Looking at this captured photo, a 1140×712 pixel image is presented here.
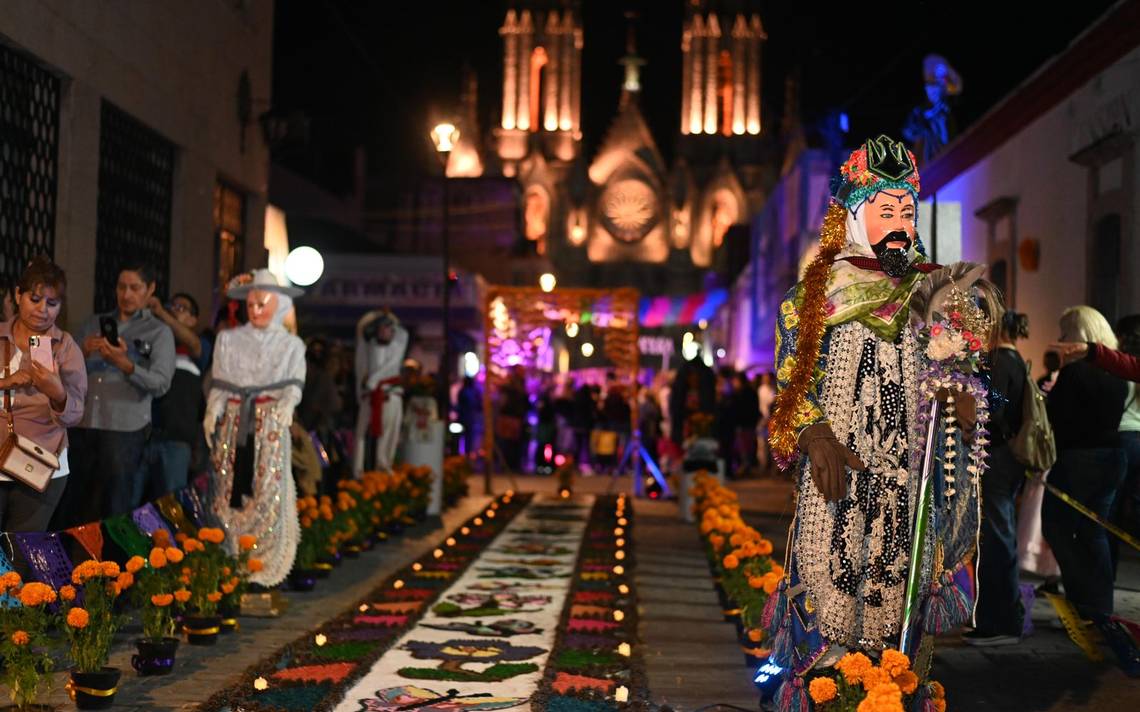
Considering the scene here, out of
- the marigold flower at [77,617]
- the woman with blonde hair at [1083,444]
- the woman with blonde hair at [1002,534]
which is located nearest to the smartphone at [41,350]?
the marigold flower at [77,617]

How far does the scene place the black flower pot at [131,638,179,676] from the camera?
24.8ft

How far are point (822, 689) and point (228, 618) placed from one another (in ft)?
15.8

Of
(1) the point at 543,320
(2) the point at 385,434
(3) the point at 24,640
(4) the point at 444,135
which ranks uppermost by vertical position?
(4) the point at 444,135

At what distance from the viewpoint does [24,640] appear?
6.18m

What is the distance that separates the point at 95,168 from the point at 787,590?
971cm

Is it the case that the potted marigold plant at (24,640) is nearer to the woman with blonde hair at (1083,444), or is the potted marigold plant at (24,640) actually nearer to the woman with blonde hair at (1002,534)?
the woman with blonde hair at (1002,534)

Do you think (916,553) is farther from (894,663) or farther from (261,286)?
(261,286)

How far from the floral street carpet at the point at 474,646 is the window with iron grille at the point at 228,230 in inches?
267

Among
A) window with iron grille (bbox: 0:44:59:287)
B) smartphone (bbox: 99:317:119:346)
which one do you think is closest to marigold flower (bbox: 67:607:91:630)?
smartphone (bbox: 99:317:119:346)

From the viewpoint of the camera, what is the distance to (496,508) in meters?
19.2

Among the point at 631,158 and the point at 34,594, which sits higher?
the point at 631,158

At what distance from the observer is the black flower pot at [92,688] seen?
6730 millimetres

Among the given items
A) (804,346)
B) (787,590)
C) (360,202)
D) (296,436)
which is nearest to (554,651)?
(787,590)

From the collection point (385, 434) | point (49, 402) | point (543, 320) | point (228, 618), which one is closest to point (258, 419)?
point (228, 618)
